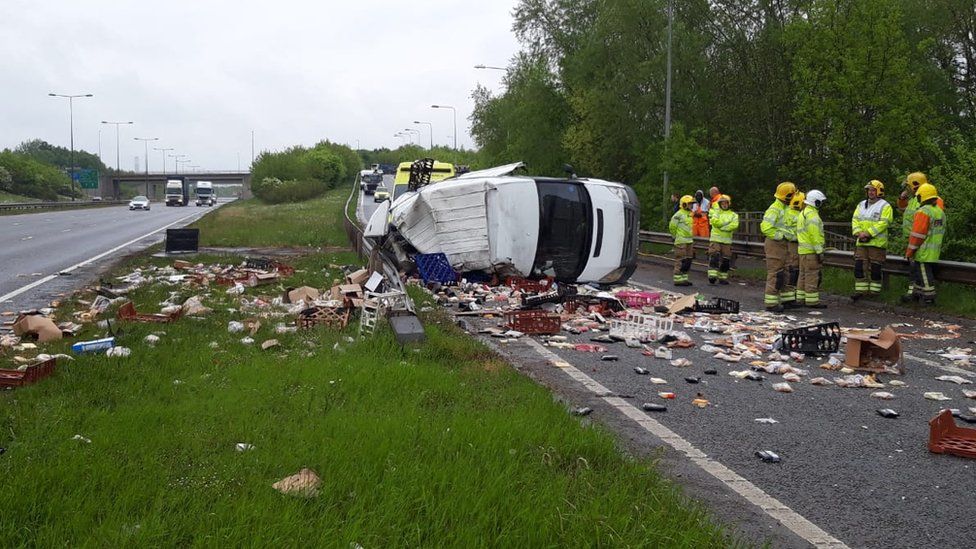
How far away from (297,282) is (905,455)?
1010cm

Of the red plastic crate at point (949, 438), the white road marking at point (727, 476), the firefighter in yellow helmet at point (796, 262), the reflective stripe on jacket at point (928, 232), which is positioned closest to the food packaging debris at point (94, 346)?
the white road marking at point (727, 476)

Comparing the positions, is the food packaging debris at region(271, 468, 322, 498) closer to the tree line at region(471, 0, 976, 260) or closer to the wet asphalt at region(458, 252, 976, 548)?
the wet asphalt at region(458, 252, 976, 548)

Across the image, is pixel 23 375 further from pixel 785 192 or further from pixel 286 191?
pixel 286 191

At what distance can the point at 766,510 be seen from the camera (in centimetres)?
400

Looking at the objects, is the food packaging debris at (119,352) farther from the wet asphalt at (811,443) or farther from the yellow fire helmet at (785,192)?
the yellow fire helmet at (785,192)

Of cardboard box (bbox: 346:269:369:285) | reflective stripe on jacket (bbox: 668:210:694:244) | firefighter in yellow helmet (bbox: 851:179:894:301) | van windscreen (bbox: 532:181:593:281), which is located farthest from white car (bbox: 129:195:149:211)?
firefighter in yellow helmet (bbox: 851:179:894:301)

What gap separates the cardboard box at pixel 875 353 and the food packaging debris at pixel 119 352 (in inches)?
244

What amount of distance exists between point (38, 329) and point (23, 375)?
2.47 meters

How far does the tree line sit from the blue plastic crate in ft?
26.0

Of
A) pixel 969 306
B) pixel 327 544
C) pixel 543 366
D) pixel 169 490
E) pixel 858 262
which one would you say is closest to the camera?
pixel 327 544

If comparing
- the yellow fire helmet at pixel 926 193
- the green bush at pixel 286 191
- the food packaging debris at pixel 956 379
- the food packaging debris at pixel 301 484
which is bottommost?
the food packaging debris at pixel 956 379

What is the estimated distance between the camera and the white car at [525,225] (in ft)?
41.4

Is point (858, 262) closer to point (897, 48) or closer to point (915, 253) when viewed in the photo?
point (915, 253)

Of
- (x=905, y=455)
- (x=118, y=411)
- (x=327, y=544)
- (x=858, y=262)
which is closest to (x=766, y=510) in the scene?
(x=905, y=455)
